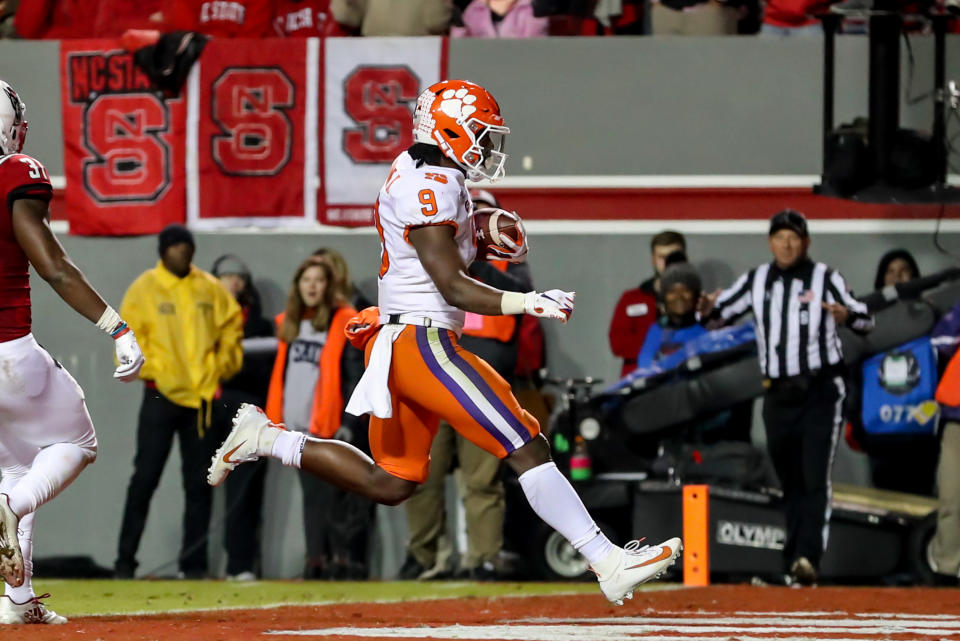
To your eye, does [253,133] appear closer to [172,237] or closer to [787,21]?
[172,237]

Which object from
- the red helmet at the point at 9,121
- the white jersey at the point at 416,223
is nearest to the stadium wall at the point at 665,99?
the white jersey at the point at 416,223

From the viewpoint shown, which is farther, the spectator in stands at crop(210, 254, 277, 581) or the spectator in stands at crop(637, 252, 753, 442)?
the spectator in stands at crop(210, 254, 277, 581)

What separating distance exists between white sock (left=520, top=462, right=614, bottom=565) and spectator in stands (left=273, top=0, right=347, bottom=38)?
21.5 feet

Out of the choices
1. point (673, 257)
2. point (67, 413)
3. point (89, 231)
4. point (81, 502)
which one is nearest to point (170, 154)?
point (89, 231)

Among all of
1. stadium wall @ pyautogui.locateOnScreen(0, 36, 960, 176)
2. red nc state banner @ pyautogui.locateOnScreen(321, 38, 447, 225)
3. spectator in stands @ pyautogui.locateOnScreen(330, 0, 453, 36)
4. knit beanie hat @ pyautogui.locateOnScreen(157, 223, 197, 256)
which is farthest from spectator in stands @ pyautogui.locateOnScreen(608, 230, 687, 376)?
knit beanie hat @ pyautogui.locateOnScreen(157, 223, 197, 256)

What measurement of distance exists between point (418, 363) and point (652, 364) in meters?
4.29

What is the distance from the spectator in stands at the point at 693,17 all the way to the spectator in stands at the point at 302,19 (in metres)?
2.32

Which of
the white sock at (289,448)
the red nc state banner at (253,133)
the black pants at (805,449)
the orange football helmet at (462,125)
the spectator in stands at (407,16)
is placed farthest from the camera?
the red nc state banner at (253,133)

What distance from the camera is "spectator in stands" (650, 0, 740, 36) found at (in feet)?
37.8

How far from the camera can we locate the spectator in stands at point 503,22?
38.3ft

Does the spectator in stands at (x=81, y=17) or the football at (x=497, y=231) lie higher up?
the spectator in stands at (x=81, y=17)

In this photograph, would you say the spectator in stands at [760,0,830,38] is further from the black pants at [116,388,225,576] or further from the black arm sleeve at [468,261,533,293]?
the black pants at [116,388,225,576]

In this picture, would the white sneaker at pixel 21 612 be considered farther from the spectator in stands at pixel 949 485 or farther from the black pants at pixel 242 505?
the spectator in stands at pixel 949 485

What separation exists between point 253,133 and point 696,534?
14.7ft
